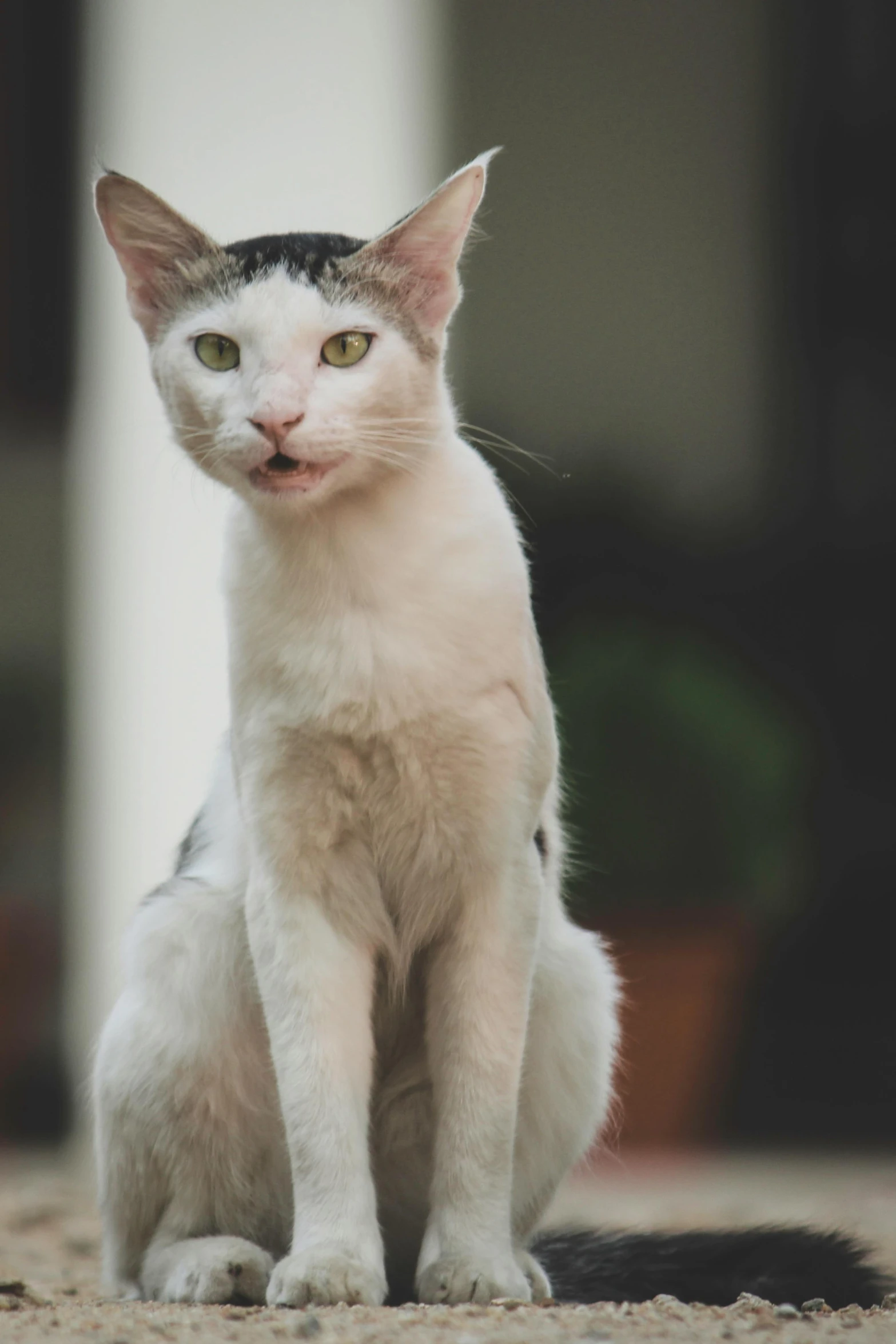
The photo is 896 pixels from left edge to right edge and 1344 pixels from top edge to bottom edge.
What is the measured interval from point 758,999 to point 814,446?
1.54 metres

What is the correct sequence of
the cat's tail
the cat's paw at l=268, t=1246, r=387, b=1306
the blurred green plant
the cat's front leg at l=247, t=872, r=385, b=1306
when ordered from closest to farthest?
the cat's paw at l=268, t=1246, r=387, b=1306 → the cat's front leg at l=247, t=872, r=385, b=1306 → the cat's tail → the blurred green plant

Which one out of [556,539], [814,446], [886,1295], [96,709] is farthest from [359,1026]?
[814,446]

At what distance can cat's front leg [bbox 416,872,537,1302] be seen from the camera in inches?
78.4

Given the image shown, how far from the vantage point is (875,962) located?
14.8 ft

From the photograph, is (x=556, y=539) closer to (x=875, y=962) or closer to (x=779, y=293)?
(x=779, y=293)

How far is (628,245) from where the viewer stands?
181 inches

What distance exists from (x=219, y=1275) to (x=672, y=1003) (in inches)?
84.9

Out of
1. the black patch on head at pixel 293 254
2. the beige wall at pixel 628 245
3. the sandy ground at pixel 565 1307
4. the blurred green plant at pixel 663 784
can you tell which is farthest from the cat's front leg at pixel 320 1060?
the beige wall at pixel 628 245

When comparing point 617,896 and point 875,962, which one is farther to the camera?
point 875,962

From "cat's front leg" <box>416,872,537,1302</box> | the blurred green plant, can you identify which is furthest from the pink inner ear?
the blurred green plant

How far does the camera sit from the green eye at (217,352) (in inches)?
78.3

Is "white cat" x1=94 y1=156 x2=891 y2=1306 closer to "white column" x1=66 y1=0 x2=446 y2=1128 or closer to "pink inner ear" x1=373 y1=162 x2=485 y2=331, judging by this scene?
"pink inner ear" x1=373 y1=162 x2=485 y2=331

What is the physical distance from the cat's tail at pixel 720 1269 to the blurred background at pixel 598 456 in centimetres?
173

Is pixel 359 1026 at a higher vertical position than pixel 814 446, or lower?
lower
